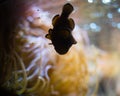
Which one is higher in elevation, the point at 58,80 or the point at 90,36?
the point at 90,36

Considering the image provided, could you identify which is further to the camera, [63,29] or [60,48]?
[60,48]

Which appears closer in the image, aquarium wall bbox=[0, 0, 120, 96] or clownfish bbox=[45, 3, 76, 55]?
clownfish bbox=[45, 3, 76, 55]

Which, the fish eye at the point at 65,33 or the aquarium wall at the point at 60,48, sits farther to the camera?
the aquarium wall at the point at 60,48

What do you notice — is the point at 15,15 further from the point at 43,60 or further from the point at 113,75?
the point at 113,75

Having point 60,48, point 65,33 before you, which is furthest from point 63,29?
point 60,48

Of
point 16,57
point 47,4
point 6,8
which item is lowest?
point 16,57

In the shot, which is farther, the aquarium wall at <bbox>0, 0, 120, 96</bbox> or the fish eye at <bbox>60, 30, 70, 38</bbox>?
the aquarium wall at <bbox>0, 0, 120, 96</bbox>

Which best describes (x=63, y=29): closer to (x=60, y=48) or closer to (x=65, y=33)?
(x=65, y=33)

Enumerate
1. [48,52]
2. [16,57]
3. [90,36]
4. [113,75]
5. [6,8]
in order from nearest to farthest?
[113,75]
[90,36]
[48,52]
[16,57]
[6,8]

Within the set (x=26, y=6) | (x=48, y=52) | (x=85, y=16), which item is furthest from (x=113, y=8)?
(x=26, y=6)

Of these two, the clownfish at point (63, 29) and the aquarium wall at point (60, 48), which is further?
the aquarium wall at point (60, 48)

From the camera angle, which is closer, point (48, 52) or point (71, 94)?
point (71, 94)
